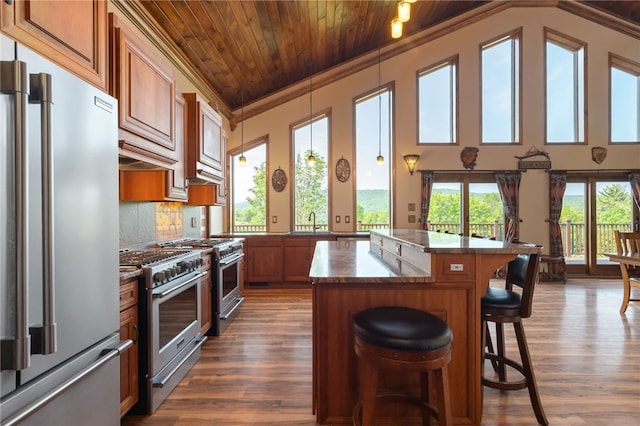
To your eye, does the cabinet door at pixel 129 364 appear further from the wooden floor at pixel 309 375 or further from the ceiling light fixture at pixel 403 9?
the ceiling light fixture at pixel 403 9

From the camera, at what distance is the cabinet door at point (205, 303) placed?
111 inches


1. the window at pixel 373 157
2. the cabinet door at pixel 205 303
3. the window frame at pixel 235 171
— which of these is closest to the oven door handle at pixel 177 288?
the cabinet door at pixel 205 303

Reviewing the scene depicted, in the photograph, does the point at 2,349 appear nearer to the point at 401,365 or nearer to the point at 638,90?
the point at 401,365

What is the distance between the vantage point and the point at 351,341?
180cm

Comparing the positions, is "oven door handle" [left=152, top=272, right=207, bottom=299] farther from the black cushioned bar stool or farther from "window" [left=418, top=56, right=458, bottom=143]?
"window" [left=418, top=56, right=458, bottom=143]

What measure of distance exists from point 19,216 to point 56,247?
18 centimetres

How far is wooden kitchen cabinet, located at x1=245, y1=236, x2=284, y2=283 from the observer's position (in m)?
5.09

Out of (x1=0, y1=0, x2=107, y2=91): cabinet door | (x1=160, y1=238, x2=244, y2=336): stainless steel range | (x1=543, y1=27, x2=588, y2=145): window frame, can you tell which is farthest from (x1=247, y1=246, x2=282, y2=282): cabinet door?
(x1=543, y1=27, x2=588, y2=145): window frame

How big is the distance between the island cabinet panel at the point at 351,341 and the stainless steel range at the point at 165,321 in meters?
1.01

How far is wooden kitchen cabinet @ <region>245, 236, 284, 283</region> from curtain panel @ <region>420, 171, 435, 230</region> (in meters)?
2.68

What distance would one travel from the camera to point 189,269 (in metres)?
2.44

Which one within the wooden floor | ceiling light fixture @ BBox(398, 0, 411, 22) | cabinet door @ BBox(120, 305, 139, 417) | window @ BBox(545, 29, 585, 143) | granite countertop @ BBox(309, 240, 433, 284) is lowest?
the wooden floor

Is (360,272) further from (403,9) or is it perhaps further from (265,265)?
(265,265)

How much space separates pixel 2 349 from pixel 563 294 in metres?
6.05
